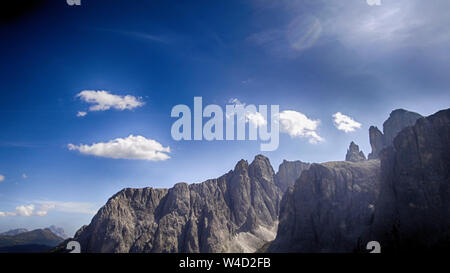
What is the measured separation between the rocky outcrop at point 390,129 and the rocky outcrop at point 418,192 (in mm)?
78601

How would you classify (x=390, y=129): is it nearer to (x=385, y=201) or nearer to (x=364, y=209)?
(x=364, y=209)

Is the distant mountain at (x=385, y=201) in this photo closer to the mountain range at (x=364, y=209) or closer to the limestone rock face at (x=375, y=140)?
the mountain range at (x=364, y=209)

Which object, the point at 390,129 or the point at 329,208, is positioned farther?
the point at 390,129

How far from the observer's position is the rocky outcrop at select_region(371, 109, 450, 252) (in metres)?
68.9

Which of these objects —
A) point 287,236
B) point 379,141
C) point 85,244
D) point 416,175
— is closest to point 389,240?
point 416,175

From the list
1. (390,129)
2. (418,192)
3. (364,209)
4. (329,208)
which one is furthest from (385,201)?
(390,129)

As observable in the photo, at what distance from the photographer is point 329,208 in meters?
124

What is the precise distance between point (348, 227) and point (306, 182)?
35592mm

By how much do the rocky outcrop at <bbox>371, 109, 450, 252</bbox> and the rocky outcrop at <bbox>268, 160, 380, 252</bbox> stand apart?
22500mm

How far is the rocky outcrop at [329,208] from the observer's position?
109381 millimetres

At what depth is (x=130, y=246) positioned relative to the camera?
18800cm

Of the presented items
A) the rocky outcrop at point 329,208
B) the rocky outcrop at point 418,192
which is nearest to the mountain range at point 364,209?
the rocky outcrop at point 418,192

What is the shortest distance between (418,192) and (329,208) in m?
50.6
